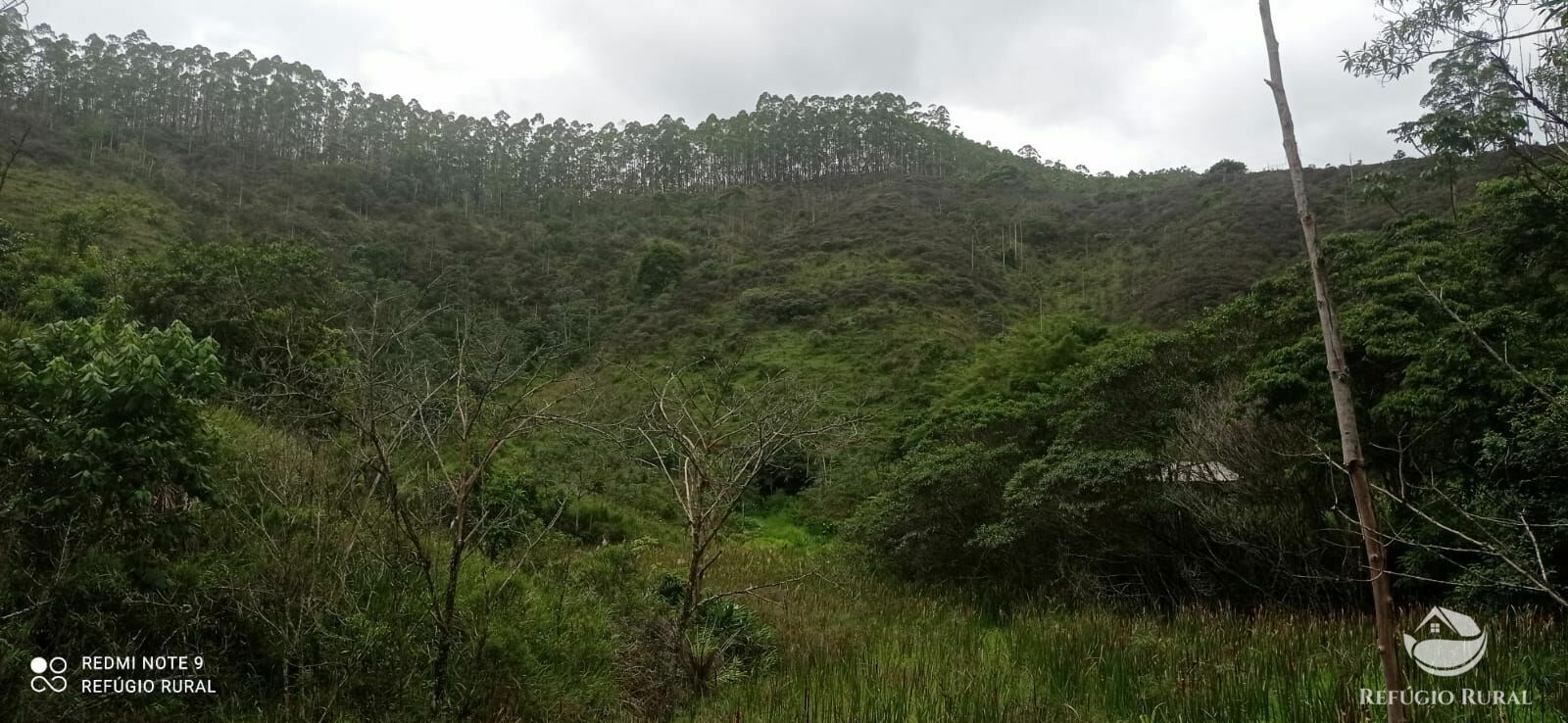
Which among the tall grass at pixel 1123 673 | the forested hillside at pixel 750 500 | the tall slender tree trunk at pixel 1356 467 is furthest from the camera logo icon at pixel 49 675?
the tall slender tree trunk at pixel 1356 467

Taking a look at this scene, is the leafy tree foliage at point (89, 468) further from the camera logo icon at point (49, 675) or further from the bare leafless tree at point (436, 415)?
the bare leafless tree at point (436, 415)

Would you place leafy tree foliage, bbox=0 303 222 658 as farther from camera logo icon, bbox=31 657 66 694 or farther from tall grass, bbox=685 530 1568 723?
tall grass, bbox=685 530 1568 723

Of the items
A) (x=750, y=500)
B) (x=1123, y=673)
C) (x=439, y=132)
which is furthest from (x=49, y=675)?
(x=439, y=132)

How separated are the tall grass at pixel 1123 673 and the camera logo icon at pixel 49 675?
12.0ft

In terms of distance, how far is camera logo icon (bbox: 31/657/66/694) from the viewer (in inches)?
159

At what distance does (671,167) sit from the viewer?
6494cm

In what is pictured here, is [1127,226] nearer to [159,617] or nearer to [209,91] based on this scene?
[159,617]

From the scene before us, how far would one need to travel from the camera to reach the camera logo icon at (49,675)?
4047 mm

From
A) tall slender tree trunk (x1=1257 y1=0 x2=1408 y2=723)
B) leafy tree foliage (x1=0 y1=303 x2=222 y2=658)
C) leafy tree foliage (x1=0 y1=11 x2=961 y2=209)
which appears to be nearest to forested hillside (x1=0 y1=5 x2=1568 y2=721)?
leafy tree foliage (x1=0 y1=303 x2=222 y2=658)

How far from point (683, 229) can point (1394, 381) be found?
45.0 metres

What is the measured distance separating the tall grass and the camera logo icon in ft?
12.0

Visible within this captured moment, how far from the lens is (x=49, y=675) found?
163 inches

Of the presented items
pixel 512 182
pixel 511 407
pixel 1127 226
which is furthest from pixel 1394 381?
pixel 512 182

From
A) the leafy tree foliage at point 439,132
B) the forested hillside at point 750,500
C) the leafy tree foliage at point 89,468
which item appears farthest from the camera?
the leafy tree foliage at point 439,132
